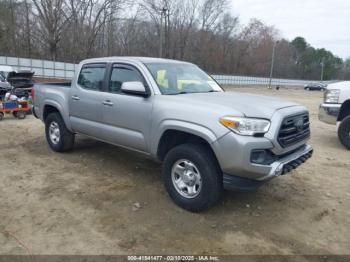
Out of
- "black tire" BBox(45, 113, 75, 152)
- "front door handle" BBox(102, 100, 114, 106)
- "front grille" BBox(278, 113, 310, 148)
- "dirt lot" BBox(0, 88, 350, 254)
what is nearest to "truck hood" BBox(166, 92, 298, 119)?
"front grille" BBox(278, 113, 310, 148)

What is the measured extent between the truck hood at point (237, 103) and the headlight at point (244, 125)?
8 cm

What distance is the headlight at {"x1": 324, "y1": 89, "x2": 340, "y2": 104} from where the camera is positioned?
773 cm

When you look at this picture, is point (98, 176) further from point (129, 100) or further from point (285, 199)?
point (285, 199)

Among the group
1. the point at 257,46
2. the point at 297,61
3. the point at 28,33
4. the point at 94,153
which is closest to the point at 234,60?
the point at 257,46

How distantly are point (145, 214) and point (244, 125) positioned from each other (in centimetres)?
161

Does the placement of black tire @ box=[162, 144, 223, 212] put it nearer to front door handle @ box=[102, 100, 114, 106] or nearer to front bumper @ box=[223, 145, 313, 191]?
front bumper @ box=[223, 145, 313, 191]

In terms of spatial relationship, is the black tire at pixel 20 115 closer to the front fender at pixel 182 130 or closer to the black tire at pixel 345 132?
the front fender at pixel 182 130

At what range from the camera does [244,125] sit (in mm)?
3602

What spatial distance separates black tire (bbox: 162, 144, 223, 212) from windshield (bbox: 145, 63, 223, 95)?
0.91m

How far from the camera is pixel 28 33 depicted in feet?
131

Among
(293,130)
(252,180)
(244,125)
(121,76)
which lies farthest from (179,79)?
(252,180)

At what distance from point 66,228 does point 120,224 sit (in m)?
0.59

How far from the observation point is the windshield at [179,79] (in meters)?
4.62

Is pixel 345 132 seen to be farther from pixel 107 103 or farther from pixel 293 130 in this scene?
pixel 107 103
